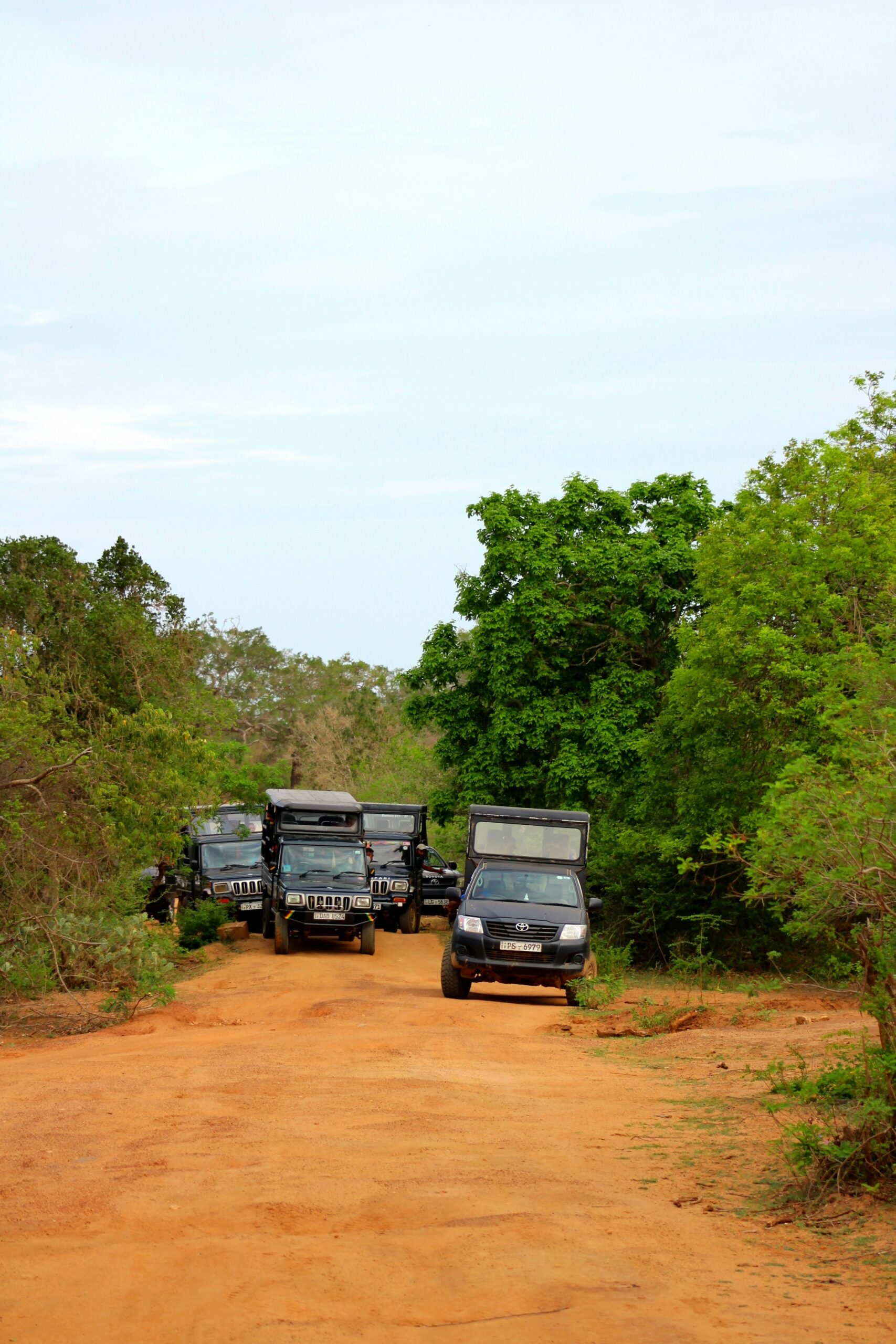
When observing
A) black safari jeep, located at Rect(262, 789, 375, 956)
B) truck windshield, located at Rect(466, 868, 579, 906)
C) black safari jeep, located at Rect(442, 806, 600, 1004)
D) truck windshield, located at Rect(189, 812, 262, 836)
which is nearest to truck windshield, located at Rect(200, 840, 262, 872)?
truck windshield, located at Rect(189, 812, 262, 836)

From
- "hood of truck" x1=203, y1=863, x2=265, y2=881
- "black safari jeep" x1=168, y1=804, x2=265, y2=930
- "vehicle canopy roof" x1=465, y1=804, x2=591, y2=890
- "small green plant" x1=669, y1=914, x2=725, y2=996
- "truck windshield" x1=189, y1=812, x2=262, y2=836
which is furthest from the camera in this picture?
"hood of truck" x1=203, y1=863, x2=265, y2=881

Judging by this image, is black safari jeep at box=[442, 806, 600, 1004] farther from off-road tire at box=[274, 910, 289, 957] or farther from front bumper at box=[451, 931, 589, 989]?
off-road tire at box=[274, 910, 289, 957]

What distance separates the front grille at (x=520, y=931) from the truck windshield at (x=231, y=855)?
12.1m

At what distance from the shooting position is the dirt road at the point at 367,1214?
16.0 ft

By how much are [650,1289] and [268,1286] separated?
1515 millimetres

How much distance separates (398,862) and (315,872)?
5486mm

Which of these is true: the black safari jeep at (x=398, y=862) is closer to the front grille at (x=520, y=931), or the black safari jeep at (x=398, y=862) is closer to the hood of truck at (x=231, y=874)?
the hood of truck at (x=231, y=874)

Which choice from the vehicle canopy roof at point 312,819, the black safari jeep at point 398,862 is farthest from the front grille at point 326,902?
the black safari jeep at point 398,862

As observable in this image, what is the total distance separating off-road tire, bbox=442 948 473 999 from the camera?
629 inches

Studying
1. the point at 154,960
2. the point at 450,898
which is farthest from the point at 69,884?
the point at 450,898

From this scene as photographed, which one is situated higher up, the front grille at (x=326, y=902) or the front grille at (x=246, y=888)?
the front grille at (x=326, y=902)

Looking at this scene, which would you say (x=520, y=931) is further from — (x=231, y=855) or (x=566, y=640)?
(x=231, y=855)

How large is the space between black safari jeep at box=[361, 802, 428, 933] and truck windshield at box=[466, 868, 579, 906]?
9.84m

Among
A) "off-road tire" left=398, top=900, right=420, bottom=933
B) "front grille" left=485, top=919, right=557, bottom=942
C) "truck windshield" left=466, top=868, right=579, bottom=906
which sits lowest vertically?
"off-road tire" left=398, top=900, right=420, bottom=933
